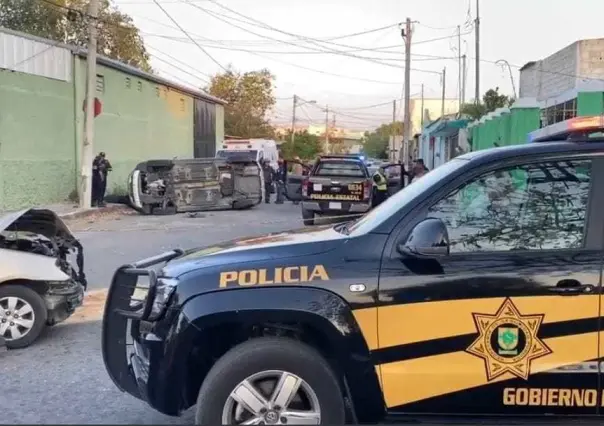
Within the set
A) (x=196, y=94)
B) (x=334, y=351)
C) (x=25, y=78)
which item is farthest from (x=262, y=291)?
(x=196, y=94)

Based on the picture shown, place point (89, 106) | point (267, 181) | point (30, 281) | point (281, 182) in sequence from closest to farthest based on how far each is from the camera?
1. point (30, 281)
2. point (89, 106)
3. point (281, 182)
4. point (267, 181)

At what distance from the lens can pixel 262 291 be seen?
3.51 metres

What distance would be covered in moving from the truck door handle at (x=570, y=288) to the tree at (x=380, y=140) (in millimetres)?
98850

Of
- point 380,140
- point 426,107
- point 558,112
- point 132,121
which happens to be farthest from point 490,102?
point 380,140

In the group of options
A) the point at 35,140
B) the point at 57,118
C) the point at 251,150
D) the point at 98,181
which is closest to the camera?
the point at 35,140

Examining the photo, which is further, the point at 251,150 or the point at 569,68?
the point at 251,150

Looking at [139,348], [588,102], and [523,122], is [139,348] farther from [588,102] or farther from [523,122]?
[523,122]

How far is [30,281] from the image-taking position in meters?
6.49

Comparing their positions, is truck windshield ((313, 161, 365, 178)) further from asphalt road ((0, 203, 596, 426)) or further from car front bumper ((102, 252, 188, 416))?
car front bumper ((102, 252, 188, 416))

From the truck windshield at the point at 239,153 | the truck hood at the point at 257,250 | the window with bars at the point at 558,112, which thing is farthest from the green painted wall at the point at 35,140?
the truck hood at the point at 257,250

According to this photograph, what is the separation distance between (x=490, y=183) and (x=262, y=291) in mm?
1310

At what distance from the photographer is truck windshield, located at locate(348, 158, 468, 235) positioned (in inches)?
146

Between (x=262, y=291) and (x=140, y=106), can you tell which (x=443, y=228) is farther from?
(x=140, y=106)

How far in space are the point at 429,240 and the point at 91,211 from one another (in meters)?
18.5
